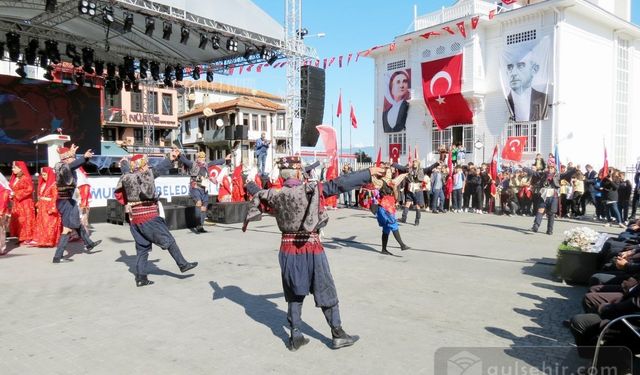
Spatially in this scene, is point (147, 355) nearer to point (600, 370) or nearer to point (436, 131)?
point (600, 370)

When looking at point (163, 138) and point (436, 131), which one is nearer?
point (436, 131)

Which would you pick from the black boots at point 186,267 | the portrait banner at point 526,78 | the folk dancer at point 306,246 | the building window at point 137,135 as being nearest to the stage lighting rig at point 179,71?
the black boots at point 186,267

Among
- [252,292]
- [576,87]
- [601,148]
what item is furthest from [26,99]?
[601,148]

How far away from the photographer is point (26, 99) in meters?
20.8

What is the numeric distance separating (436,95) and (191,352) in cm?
2547

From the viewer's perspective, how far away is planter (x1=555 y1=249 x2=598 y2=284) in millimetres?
6504

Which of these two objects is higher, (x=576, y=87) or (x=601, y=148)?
(x=576, y=87)

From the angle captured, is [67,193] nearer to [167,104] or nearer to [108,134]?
[108,134]

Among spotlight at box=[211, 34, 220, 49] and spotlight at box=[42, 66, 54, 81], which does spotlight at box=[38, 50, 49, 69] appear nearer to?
spotlight at box=[42, 66, 54, 81]

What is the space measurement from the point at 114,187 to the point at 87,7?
519 cm

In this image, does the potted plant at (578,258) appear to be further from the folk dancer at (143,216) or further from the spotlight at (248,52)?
the spotlight at (248,52)

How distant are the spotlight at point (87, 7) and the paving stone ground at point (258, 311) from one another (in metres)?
6.04

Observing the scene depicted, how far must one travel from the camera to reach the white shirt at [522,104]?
78.5 feet

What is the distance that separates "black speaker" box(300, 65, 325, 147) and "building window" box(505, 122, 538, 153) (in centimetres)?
1162
